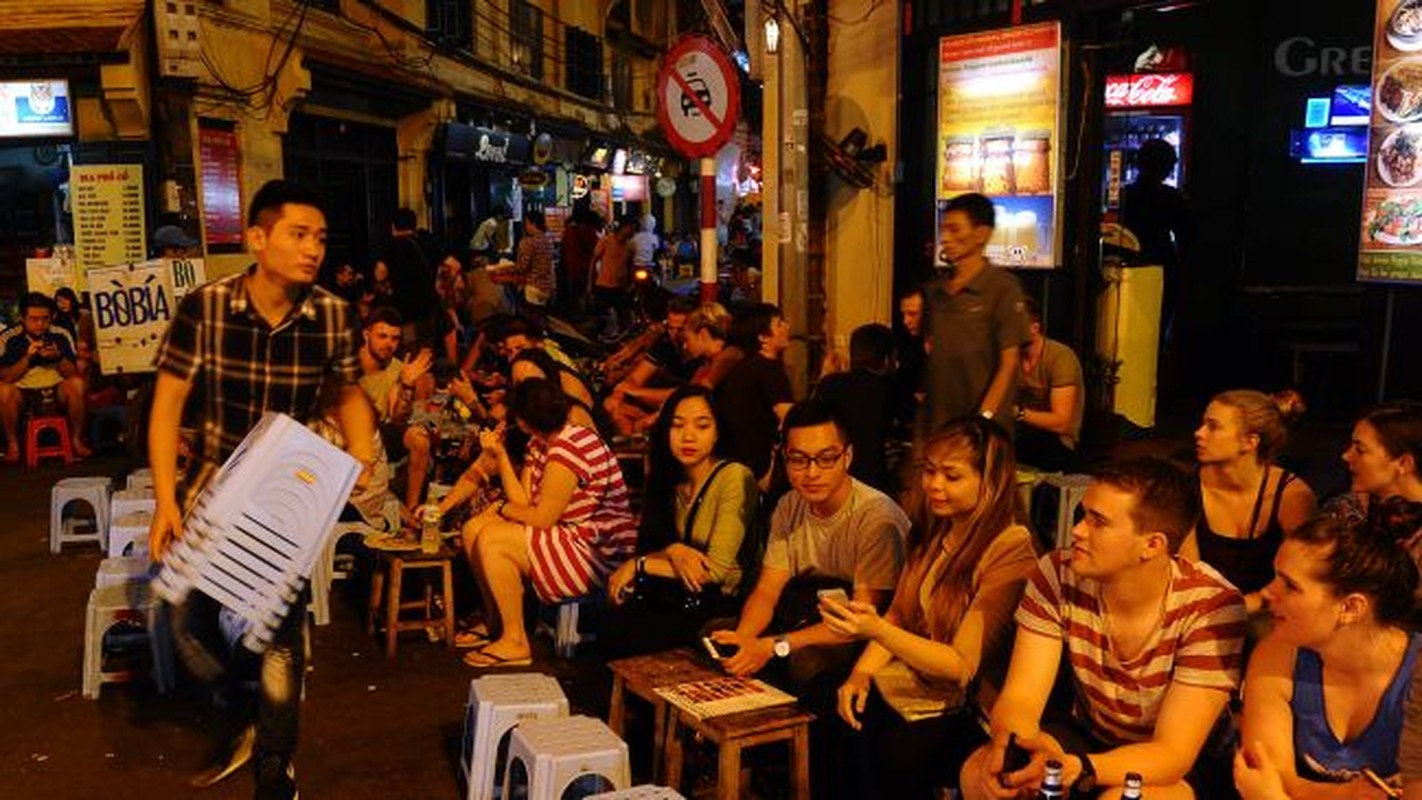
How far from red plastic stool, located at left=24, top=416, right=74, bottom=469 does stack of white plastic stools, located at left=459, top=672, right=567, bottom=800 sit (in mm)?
7993

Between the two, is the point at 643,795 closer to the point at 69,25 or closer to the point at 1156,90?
the point at 1156,90

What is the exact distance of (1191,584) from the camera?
329 cm

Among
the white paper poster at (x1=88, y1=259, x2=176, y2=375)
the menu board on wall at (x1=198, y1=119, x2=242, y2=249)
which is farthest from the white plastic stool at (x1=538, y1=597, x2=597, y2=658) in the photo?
the menu board on wall at (x1=198, y1=119, x2=242, y2=249)

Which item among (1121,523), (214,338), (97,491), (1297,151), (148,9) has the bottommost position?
(97,491)

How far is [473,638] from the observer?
6.20m

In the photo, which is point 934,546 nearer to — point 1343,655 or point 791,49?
point 1343,655

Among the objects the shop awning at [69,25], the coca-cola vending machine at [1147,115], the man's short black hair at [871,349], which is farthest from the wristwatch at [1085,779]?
the shop awning at [69,25]

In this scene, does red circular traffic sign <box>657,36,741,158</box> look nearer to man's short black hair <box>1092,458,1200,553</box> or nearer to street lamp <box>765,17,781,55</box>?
street lamp <box>765,17,781,55</box>

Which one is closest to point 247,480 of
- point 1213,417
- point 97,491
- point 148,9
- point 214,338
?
point 214,338

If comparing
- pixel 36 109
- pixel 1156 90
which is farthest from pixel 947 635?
pixel 36 109

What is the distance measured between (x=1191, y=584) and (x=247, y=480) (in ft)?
9.05

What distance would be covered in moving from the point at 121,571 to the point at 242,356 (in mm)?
2430

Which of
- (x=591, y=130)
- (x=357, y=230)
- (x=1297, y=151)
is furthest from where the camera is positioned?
(x=591, y=130)

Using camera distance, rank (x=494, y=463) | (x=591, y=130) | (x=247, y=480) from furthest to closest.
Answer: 1. (x=591, y=130)
2. (x=494, y=463)
3. (x=247, y=480)
